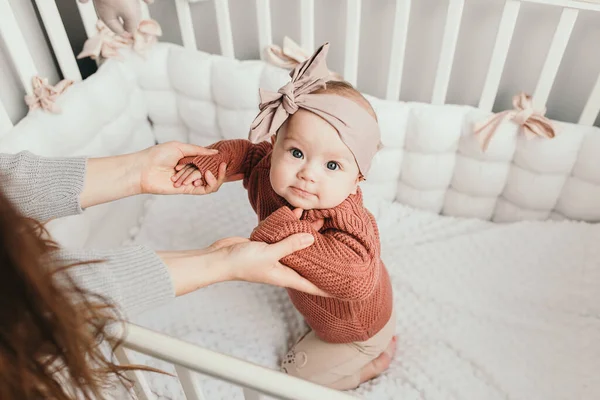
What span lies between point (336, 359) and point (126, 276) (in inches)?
20.5

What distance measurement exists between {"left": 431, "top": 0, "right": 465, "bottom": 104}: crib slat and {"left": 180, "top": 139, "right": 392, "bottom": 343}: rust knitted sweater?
41 centimetres

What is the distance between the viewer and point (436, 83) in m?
1.16

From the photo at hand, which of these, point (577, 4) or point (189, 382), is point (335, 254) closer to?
point (189, 382)

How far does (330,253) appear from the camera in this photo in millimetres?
790

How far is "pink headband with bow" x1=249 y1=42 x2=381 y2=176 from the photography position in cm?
78

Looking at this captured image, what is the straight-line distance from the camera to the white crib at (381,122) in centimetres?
108

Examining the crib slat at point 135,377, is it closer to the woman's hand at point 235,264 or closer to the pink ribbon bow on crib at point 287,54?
the woman's hand at point 235,264

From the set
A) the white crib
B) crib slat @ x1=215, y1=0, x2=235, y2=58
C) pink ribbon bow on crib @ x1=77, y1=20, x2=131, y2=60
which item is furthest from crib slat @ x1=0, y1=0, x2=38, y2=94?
crib slat @ x1=215, y1=0, x2=235, y2=58

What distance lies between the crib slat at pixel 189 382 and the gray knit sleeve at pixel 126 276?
91mm

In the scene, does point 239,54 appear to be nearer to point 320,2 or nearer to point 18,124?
point 320,2

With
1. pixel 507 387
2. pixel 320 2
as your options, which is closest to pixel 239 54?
pixel 320 2

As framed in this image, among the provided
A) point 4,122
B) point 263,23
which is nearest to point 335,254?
point 263,23

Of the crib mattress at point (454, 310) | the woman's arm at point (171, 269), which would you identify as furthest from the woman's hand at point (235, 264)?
the crib mattress at point (454, 310)

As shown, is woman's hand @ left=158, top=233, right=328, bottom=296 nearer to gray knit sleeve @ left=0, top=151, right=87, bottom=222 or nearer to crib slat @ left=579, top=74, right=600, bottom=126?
gray knit sleeve @ left=0, top=151, right=87, bottom=222
